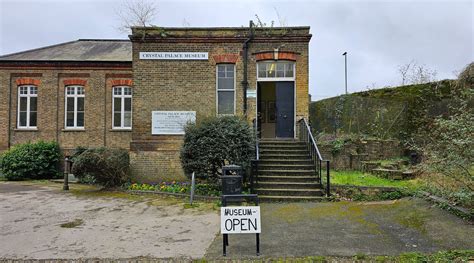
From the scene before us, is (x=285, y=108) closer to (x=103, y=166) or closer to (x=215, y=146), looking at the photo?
(x=215, y=146)

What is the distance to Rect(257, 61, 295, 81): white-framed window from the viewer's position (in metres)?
13.1

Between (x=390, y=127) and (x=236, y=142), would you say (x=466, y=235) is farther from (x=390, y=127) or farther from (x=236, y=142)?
(x=390, y=127)

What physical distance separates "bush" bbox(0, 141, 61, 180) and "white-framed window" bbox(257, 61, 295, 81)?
11482 mm

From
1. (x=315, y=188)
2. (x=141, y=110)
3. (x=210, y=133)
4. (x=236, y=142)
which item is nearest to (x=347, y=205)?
(x=315, y=188)

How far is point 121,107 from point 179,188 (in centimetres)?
901

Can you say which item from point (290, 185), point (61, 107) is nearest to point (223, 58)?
point (290, 185)

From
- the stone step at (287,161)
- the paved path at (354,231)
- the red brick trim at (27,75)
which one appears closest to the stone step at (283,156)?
the stone step at (287,161)

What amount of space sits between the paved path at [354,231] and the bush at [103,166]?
19.6ft

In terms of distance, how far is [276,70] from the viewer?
13.1 metres

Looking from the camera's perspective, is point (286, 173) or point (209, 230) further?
point (286, 173)

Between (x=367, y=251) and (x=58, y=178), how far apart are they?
16241 mm

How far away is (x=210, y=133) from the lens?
392 inches

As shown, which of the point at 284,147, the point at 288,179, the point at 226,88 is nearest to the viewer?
the point at 288,179

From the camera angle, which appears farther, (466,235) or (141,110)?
(141,110)
